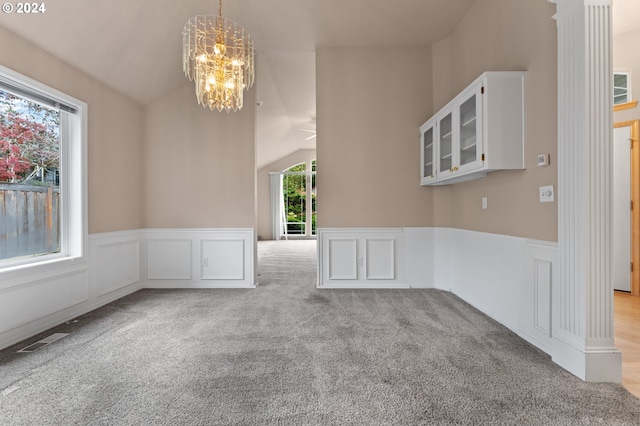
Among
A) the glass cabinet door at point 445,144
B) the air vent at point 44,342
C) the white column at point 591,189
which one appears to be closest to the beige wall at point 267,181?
the glass cabinet door at point 445,144

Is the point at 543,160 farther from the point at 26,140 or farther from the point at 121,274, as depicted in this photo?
the point at 121,274

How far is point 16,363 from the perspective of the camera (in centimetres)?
218

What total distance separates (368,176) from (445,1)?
2088 millimetres

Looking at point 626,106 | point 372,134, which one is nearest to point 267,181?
point 372,134

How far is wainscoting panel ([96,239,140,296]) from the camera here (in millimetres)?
3537

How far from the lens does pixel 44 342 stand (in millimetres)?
2539

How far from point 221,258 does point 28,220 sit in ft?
6.68

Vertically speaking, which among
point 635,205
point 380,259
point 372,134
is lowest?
point 380,259

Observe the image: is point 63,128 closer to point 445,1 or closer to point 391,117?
point 391,117

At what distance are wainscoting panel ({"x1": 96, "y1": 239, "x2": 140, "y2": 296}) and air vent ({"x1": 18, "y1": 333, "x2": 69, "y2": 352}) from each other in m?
0.85

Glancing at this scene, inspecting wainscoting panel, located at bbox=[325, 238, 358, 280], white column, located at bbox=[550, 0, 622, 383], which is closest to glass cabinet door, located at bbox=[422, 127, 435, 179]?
wainscoting panel, located at bbox=[325, 238, 358, 280]

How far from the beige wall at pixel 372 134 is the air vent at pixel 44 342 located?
9.39 ft

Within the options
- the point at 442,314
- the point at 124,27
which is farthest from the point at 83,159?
the point at 442,314

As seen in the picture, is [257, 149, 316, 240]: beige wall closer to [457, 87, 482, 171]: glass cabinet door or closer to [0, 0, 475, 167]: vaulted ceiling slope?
[0, 0, 475, 167]: vaulted ceiling slope
